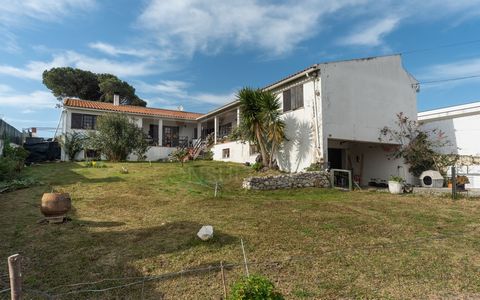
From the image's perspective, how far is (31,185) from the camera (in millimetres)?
12164

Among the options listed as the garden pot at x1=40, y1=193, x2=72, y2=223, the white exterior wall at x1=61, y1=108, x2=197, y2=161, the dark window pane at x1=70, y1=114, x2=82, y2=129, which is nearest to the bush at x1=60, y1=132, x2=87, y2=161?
the white exterior wall at x1=61, y1=108, x2=197, y2=161

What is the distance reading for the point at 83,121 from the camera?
81.6ft

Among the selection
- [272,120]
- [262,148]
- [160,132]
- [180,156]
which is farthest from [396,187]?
[160,132]

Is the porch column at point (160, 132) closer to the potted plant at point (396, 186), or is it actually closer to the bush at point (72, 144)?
the bush at point (72, 144)

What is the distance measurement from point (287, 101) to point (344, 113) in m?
3.22

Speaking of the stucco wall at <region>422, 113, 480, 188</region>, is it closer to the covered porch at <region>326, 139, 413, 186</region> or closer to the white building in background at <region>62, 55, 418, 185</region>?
the white building in background at <region>62, 55, 418, 185</region>

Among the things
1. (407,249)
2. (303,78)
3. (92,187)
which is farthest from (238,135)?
(407,249)

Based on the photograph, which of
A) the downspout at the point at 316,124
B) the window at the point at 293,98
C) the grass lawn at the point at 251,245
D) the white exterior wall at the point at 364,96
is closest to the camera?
the grass lawn at the point at 251,245

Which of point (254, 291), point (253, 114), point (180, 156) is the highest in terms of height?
point (253, 114)

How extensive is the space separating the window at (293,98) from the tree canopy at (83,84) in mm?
27195

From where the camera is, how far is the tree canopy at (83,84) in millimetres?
37406

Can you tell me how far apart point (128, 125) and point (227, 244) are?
A: 55.0 feet

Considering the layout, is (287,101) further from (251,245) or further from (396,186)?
(251,245)

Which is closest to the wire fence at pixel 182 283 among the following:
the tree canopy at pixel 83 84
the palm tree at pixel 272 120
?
the palm tree at pixel 272 120
